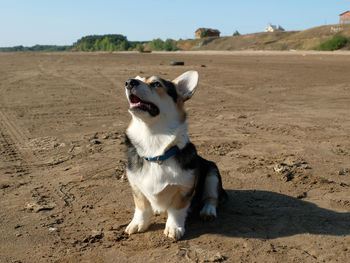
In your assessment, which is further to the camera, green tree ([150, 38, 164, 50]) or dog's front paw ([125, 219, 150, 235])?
green tree ([150, 38, 164, 50])

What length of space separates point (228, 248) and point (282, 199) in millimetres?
1405

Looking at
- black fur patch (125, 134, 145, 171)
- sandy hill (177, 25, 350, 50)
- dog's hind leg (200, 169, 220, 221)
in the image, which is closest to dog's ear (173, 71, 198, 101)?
black fur patch (125, 134, 145, 171)

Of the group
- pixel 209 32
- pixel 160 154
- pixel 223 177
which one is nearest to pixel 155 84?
pixel 160 154

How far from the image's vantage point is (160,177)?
3.42 m

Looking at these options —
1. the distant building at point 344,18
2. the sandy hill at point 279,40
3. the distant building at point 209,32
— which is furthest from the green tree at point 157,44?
the distant building at point 344,18

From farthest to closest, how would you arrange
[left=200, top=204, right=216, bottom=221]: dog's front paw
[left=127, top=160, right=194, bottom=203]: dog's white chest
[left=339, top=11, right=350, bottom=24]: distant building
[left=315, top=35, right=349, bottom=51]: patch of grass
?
[left=339, top=11, right=350, bottom=24]: distant building, [left=315, top=35, right=349, bottom=51]: patch of grass, [left=200, top=204, right=216, bottom=221]: dog's front paw, [left=127, top=160, right=194, bottom=203]: dog's white chest

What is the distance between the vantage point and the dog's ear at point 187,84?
3.82 metres

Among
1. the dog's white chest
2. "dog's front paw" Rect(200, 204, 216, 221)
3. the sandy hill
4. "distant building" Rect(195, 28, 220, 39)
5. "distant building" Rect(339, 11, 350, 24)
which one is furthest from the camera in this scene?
"distant building" Rect(195, 28, 220, 39)

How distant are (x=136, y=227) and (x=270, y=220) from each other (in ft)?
4.83

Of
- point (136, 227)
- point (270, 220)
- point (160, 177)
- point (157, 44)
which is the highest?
point (157, 44)

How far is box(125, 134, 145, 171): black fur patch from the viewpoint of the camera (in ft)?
11.8

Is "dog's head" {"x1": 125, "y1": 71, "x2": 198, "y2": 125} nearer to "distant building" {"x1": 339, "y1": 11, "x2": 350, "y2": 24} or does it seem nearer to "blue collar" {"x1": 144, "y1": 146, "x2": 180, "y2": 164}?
"blue collar" {"x1": 144, "y1": 146, "x2": 180, "y2": 164}

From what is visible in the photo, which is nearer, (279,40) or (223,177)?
(223,177)

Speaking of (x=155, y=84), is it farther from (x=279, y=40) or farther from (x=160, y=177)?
(x=279, y=40)
